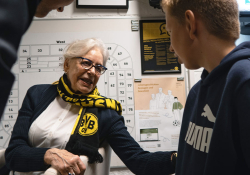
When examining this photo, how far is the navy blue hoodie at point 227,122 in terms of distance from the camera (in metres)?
0.45

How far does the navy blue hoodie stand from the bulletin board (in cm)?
135

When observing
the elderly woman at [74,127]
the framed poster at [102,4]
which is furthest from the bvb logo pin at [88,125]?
the framed poster at [102,4]

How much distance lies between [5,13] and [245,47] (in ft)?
1.85

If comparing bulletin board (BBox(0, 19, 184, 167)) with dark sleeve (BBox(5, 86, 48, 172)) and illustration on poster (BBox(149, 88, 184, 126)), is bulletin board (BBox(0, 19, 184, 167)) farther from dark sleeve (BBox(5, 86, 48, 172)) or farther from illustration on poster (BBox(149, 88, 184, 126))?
dark sleeve (BBox(5, 86, 48, 172))

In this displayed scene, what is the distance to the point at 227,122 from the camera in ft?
1.57

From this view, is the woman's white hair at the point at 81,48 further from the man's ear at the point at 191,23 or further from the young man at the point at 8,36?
the young man at the point at 8,36

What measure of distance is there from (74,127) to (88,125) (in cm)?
9

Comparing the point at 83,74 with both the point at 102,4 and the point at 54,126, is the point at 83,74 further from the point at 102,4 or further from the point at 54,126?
the point at 102,4

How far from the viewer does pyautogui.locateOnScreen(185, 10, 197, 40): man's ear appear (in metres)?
0.60

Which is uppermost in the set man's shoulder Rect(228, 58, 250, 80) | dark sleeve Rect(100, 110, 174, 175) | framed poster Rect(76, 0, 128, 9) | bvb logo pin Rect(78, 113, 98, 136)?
framed poster Rect(76, 0, 128, 9)

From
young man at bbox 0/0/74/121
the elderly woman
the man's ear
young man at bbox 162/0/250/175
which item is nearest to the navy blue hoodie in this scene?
young man at bbox 162/0/250/175

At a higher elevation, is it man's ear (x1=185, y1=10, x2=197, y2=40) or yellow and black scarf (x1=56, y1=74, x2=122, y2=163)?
man's ear (x1=185, y1=10, x2=197, y2=40)

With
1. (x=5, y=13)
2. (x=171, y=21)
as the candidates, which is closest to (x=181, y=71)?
(x=171, y=21)

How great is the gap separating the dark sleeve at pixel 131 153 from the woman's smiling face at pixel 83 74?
0.23 meters
